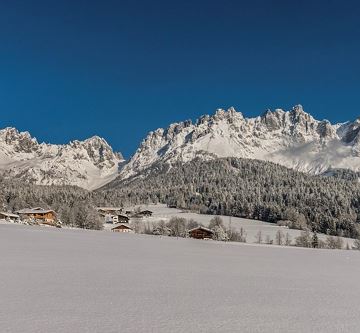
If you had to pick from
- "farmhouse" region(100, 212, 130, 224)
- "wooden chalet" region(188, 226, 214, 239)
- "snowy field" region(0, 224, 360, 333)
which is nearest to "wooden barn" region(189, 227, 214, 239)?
"wooden chalet" region(188, 226, 214, 239)

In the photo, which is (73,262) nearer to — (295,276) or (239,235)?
(295,276)

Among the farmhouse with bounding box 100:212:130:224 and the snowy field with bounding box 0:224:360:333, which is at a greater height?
the farmhouse with bounding box 100:212:130:224

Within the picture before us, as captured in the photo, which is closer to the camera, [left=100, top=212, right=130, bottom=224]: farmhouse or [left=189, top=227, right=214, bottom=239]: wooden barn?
[left=189, top=227, right=214, bottom=239]: wooden barn

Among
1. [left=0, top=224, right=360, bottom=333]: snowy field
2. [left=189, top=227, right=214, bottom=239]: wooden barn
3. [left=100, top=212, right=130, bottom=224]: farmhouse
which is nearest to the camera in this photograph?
[left=0, top=224, right=360, bottom=333]: snowy field

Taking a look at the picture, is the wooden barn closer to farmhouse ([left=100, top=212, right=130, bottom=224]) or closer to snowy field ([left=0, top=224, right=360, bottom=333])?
farmhouse ([left=100, top=212, right=130, bottom=224])

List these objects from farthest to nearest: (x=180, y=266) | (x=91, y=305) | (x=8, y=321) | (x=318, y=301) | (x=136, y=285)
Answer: (x=180, y=266)
(x=136, y=285)
(x=318, y=301)
(x=91, y=305)
(x=8, y=321)

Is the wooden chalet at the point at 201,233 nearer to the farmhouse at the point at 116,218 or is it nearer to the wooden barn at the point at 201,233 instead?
the wooden barn at the point at 201,233

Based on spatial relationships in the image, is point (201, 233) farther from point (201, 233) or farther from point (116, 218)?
point (116, 218)

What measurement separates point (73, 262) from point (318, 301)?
12552 mm

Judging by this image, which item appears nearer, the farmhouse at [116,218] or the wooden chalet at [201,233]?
the wooden chalet at [201,233]

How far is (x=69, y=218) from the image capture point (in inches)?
5477

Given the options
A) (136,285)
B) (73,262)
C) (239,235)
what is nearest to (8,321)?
(136,285)

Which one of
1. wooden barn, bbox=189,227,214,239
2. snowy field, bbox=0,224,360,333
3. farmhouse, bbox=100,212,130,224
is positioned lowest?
snowy field, bbox=0,224,360,333

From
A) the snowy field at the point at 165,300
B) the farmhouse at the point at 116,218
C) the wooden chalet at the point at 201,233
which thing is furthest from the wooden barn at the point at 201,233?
the snowy field at the point at 165,300
